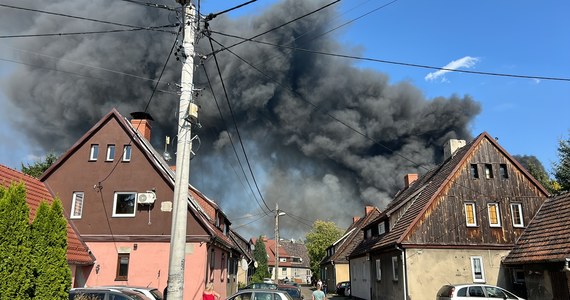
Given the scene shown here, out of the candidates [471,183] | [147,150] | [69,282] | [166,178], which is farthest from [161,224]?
[471,183]

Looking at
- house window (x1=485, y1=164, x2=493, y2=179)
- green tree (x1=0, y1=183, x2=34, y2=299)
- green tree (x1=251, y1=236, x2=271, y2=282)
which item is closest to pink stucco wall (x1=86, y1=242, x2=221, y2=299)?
green tree (x1=0, y1=183, x2=34, y2=299)

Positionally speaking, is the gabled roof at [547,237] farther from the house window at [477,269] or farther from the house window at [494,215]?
the house window at [494,215]

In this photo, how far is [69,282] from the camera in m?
8.84

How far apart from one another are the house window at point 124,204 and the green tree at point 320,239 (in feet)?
168

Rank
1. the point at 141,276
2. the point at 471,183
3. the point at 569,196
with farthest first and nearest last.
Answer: the point at 471,183 < the point at 569,196 < the point at 141,276

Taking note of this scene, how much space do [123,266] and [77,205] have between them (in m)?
3.84

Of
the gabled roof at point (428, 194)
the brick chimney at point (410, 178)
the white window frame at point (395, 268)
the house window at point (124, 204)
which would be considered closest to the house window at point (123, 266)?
the house window at point (124, 204)

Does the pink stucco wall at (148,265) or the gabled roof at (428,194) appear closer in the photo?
the pink stucco wall at (148,265)

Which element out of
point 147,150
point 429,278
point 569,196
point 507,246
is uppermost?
point 147,150

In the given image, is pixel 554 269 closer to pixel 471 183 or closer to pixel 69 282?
pixel 471 183

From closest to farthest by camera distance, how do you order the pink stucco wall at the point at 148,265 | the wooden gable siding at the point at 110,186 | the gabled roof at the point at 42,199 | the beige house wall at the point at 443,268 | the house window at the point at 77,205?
the gabled roof at the point at 42,199, the pink stucco wall at the point at 148,265, the wooden gable siding at the point at 110,186, the house window at the point at 77,205, the beige house wall at the point at 443,268

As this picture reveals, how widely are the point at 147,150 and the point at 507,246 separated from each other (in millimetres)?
18954

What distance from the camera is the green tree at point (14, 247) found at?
7629 mm

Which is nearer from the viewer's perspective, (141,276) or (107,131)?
(141,276)
